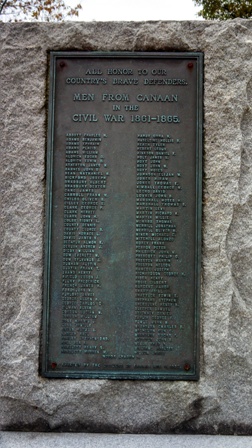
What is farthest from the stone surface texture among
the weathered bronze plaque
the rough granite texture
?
the weathered bronze plaque

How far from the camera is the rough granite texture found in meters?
3.63

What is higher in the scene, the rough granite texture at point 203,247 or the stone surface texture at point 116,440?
the rough granite texture at point 203,247

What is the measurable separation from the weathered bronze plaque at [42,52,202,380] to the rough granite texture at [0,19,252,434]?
9cm

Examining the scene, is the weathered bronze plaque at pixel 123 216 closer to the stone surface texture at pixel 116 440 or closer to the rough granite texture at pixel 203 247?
the rough granite texture at pixel 203 247

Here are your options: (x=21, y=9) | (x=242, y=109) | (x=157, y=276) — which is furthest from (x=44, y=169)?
(x=21, y=9)

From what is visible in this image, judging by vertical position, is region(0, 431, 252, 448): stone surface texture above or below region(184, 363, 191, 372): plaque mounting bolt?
below

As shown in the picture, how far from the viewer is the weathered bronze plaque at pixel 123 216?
3.70m

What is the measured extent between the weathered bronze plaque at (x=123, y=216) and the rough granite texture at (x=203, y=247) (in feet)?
0.28

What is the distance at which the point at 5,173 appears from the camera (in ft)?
12.2

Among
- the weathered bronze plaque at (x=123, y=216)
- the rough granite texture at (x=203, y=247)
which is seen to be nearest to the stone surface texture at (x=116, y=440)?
the rough granite texture at (x=203, y=247)

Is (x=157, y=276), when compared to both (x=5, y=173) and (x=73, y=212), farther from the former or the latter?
(x=5, y=173)

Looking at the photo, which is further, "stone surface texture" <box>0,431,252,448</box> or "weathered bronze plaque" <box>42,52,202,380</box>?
"weathered bronze plaque" <box>42,52,202,380</box>

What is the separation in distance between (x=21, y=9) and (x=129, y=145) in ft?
34.2

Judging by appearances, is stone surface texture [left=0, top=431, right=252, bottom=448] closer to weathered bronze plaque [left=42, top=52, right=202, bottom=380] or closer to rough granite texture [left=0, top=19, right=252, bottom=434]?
rough granite texture [left=0, top=19, right=252, bottom=434]
